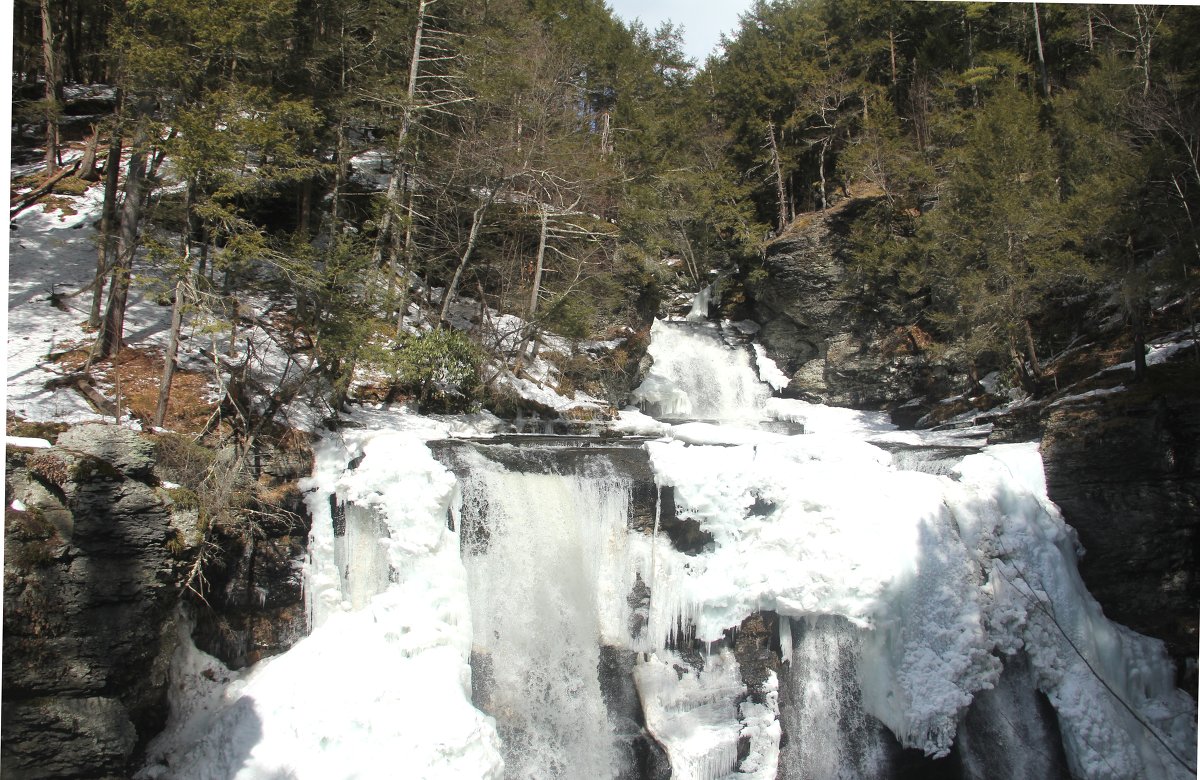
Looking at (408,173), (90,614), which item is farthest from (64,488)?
(408,173)

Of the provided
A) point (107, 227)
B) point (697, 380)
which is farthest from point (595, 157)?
point (107, 227)

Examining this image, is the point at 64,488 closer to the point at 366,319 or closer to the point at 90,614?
the point at 90,614

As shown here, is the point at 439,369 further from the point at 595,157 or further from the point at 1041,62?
the point at 1041,62

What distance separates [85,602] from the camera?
18.7 feet

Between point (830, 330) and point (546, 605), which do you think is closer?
point (546, 605)

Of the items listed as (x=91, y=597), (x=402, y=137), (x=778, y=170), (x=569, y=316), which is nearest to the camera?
(x=91, y=597)

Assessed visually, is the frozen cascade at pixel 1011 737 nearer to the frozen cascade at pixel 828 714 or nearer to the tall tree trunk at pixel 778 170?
the frozen cascade at pixel 828 714

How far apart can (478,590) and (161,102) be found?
7.30 metres

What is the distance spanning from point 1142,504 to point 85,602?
11425 millimetres

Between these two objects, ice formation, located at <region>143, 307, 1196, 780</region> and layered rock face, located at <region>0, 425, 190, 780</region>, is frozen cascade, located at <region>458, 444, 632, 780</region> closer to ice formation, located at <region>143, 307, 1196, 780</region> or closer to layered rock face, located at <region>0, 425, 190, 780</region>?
ice formation, located at <region>143, 307, 1196, 780</region>

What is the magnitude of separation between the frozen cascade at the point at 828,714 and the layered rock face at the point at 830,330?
946cm

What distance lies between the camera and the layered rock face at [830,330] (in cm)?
1666

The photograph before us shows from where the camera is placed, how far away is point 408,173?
1350 centimetres

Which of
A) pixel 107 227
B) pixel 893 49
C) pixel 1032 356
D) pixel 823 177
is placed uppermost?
pixel 893 49
